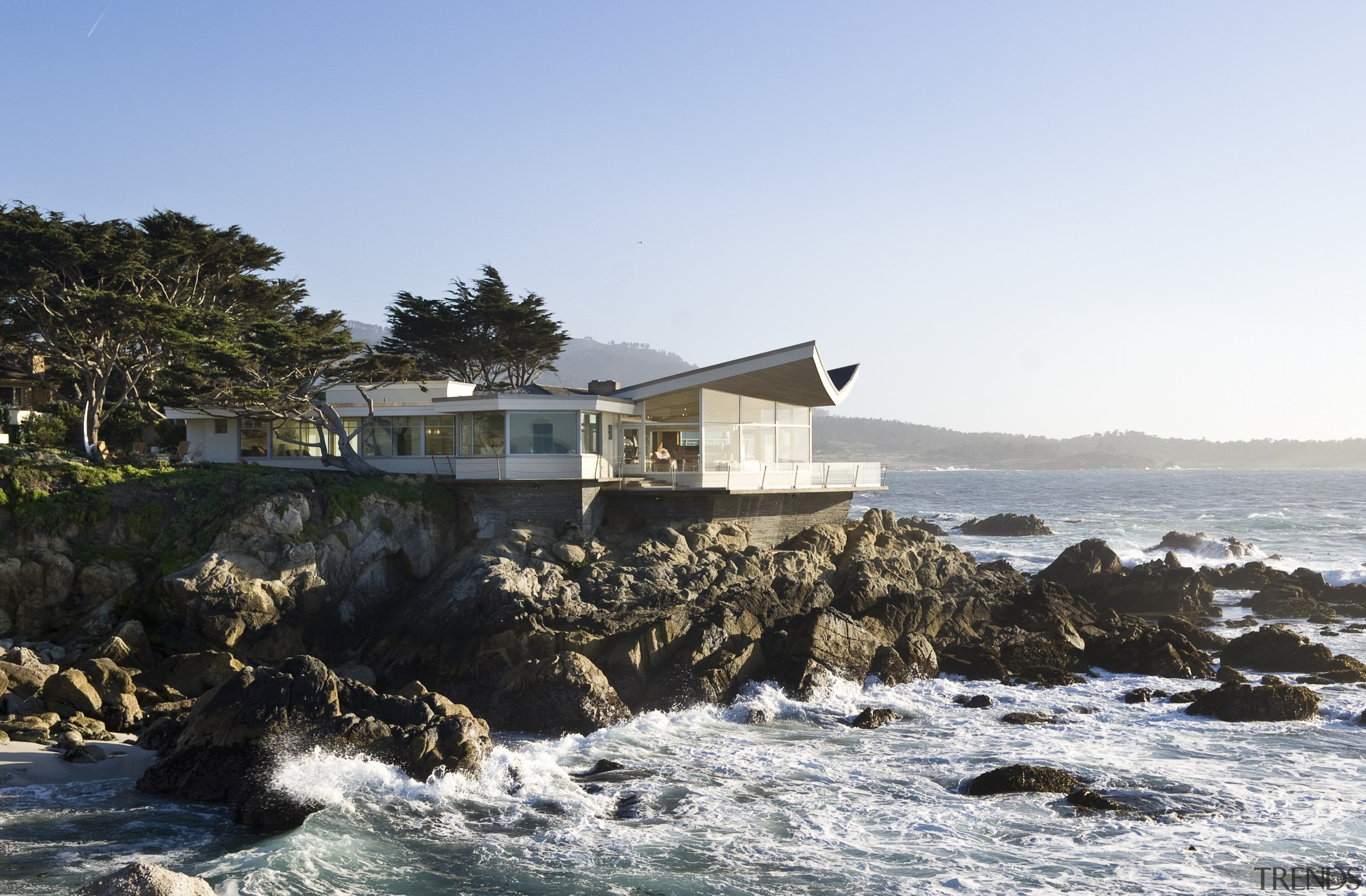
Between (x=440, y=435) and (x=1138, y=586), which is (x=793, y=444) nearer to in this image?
(x=440, y=435)

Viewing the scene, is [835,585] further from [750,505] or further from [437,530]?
[437,530]

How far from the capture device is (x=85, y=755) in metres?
14.1

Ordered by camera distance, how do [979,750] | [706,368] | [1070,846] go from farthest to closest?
[706,368] < [979,750] < [1070,846]

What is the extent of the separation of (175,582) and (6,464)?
18.6 feet

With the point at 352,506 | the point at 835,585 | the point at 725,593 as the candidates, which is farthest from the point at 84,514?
the point at 835,585

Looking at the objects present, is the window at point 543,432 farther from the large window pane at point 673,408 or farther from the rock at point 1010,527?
the rock at point 1010,527

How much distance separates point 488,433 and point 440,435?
189 cm

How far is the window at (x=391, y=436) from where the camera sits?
26.5m

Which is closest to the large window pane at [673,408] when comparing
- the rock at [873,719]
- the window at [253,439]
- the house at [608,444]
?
the house at [608,444]

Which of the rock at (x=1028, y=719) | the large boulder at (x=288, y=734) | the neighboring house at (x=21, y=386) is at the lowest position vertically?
the rock at (x=1028, y=719)

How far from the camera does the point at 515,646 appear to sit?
1884 centimetres

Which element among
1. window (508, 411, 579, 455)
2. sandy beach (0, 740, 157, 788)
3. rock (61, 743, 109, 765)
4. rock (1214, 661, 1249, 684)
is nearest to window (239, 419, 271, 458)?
window (508, 411, 579, 455)

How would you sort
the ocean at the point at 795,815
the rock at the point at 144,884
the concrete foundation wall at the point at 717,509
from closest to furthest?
1. the rock at the point at 144,884
2. the ocean at the point at 795,815
3. the concrete foundation wall at the point at 717,509

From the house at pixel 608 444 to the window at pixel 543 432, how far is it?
0.10 ft
